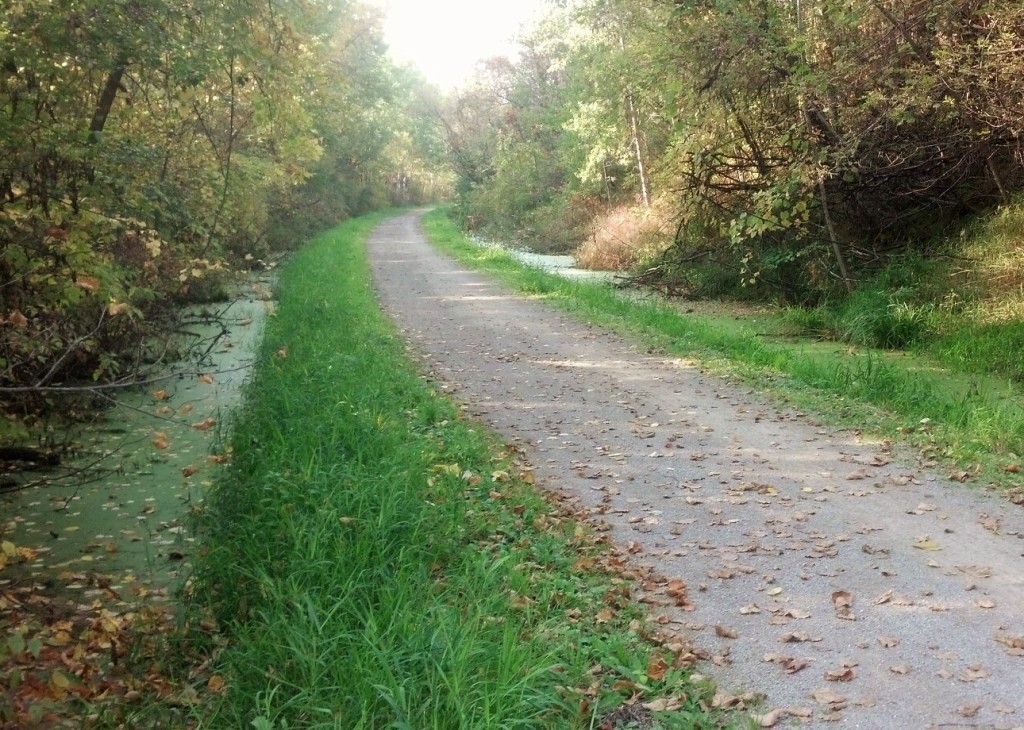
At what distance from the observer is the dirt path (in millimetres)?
3896

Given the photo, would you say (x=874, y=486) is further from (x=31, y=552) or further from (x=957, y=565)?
(x=31, y=552)

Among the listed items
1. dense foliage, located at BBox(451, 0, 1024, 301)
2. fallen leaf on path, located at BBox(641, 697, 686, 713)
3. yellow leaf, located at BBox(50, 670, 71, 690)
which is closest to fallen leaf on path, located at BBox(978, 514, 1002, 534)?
fallen leaf on path, located at BBox(641, 697, 686, 713)

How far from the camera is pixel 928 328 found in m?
11.1

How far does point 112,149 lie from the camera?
8.36m

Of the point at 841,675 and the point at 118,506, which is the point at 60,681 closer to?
the point at 118,506

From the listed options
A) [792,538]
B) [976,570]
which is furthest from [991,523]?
[792,538]

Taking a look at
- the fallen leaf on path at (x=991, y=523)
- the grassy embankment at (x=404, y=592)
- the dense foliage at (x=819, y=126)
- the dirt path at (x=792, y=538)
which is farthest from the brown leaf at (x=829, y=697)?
the dense foliage at (x=819, y=126)

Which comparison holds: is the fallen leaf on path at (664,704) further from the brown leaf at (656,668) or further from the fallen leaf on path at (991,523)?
the fallen leaf on path at (991,523)

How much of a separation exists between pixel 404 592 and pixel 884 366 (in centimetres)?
664

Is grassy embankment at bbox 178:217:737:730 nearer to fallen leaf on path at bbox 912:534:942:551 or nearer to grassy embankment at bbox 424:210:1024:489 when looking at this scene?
fallen leaf on path at bbox 912:534:942:551

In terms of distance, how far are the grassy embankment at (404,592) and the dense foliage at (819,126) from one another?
24.0ft

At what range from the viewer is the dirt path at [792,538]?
390 centimetres

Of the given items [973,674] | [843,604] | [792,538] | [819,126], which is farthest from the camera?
[819,126]

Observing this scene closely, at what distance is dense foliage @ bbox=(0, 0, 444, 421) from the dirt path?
11.8 ft
